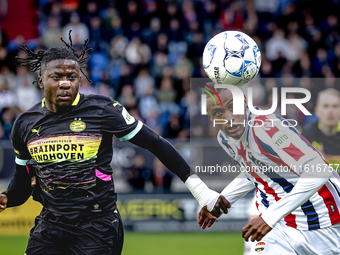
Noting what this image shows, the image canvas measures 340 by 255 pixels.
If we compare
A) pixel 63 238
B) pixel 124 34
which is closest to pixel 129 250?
pixel 63 238

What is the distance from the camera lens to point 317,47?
13375 millimetres

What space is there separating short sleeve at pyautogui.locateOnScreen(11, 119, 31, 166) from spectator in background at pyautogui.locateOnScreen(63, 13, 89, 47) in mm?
8734

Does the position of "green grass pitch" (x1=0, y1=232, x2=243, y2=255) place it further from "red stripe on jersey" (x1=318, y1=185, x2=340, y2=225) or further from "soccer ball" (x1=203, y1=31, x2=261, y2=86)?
"soccer ball" (x1=203, y1=31, x2=261, y2=86)

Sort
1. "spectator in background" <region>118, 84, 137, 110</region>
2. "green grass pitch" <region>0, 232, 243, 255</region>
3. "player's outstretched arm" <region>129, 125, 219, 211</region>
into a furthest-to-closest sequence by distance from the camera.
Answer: "spectator in background" <region>118, 84, 137, 110</region> → "green grass pitch" <region>0, 232, 243, 255</region> → "player's outstretched arm" <region>129, 125, 219, 211</region>

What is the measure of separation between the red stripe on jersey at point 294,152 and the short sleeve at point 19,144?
2.24 metres

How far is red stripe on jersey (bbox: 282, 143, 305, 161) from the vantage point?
3.98m

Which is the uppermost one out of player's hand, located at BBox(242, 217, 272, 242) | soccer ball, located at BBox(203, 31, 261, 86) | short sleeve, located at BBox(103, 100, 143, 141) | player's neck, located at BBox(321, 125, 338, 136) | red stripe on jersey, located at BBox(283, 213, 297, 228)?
soccer ball, located at BBox(203, 31, 261, 86)

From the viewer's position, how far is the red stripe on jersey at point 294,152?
3980mm

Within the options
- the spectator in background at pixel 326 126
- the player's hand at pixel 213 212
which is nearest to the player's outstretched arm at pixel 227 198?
the player's hand at pixel 213 212

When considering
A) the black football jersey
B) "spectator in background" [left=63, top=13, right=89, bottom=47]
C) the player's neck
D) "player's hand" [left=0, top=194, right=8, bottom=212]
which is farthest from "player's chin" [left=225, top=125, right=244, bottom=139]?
"spectator in background" [left=63, top=13, right=89, bottom=47]

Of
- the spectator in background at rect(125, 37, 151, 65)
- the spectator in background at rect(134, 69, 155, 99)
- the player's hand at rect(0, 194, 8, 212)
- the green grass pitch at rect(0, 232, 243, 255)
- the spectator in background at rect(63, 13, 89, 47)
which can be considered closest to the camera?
the player's hand at rect(0, 194, 8, 212)

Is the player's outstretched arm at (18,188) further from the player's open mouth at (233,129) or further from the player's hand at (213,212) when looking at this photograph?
the player's open mouth at (233,129)

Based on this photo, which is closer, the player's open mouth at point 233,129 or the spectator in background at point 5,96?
the player's open mouth at point 233,129

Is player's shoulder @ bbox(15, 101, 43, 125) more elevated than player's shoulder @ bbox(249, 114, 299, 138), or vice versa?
player's shoulder @ bbox(15, 101, 43, 125)
